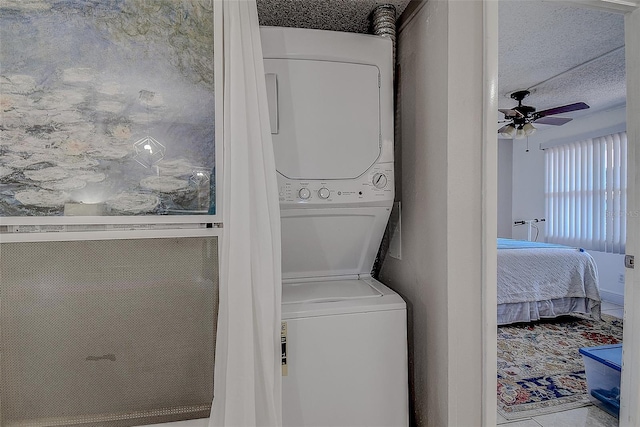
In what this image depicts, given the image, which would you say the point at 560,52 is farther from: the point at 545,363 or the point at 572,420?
the point at 572,420

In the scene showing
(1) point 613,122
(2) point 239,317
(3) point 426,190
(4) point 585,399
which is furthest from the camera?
(1) point 613,122

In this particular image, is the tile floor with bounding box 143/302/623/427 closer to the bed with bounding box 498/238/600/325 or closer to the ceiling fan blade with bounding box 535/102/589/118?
the bed with bounding box 498/238/600/325

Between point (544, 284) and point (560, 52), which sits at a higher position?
point (560, 52)

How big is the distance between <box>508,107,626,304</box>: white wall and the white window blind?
13cm

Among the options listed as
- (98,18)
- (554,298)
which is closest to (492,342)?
(98,18)

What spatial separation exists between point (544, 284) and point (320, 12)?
3.44 metres

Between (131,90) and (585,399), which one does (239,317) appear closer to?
(131,90)

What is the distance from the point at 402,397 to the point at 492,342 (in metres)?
0.45

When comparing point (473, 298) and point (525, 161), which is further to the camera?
point (525, 161)

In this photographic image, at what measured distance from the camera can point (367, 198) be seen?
1.58m

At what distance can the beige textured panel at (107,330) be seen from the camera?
4.09 feet

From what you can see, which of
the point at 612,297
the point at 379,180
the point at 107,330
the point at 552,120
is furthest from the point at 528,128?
the point at 107,330

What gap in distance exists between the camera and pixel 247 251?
1.26m

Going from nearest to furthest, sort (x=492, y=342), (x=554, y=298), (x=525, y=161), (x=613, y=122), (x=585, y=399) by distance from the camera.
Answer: (x=492, y=342)
(x=585, y=399)
(x=554, y=298)
(x=613, y=122)
(x=525, y=161)
